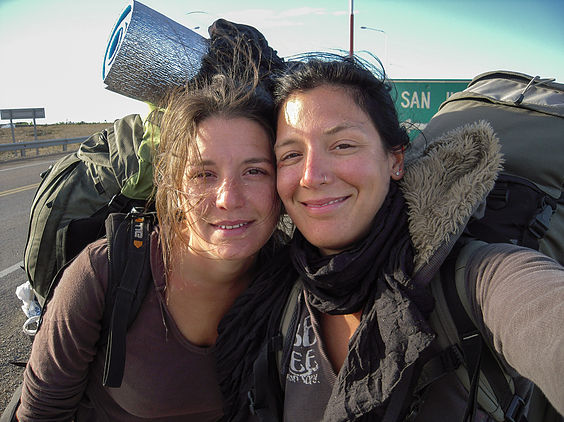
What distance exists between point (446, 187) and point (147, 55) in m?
1.43

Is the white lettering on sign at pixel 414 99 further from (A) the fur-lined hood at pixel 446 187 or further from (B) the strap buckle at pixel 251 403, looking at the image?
(B) the strap buckle at pixel 251 403

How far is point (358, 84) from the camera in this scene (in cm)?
165

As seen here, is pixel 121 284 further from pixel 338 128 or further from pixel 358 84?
pixel 358 84

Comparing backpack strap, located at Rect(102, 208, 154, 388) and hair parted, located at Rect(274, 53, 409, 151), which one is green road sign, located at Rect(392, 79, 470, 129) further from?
backpack strap, located at Rect(102, 208, 154, 388)

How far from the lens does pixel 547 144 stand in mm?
1718

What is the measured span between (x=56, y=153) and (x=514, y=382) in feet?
62.0

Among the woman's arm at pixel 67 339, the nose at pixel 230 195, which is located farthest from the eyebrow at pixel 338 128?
the woman's arm at pixel 67 339

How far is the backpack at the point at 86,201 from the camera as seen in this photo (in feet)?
6.69

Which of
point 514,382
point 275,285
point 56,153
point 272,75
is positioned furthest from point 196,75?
Result: point 56,153

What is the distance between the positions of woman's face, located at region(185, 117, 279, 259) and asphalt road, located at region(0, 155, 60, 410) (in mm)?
1808

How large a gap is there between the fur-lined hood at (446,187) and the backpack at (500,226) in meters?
0.08

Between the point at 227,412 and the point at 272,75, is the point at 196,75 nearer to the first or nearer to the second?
the point at 272,75

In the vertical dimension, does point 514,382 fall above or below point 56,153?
above

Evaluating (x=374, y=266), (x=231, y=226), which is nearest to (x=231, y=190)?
(x=231, y=226)
